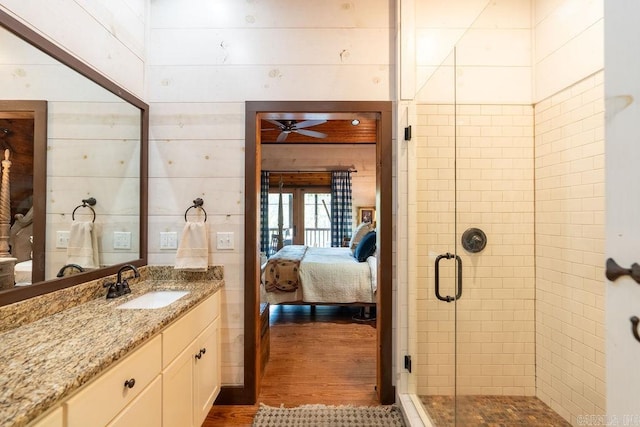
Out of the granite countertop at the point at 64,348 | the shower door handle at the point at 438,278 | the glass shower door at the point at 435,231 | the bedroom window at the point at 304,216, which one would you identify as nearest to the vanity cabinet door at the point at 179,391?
the granite countertop at the point at 64,348

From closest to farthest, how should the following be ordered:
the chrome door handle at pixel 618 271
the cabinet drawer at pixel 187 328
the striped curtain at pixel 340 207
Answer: the chrome door handle at pixel 618 271, the cabinet drawer at pixel 187 328, the striped curtain at pixel 340 207

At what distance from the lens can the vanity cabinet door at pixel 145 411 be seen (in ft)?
2.99

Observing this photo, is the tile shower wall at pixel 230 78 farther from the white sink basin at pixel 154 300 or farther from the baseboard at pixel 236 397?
the baseboard at pixel 236 397

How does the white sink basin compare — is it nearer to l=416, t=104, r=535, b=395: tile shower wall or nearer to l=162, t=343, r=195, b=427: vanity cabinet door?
l=162, t=343, r=195, b=427: vanity cabinet door

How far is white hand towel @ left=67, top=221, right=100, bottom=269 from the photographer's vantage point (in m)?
1.36

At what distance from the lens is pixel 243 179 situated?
74.6 inches

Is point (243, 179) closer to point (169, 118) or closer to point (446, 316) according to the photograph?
point (169, 118)

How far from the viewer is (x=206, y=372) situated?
160cm

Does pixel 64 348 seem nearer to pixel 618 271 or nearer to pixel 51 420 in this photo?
pixel 51 420

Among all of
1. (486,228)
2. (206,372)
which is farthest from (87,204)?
(486,228)

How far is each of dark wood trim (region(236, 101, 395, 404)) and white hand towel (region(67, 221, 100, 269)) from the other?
0.82m

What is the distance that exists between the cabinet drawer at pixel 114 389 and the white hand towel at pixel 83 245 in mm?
686

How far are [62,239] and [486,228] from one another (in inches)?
94.8

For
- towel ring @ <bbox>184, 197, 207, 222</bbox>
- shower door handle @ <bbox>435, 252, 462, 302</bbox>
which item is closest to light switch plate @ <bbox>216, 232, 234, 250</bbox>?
towel ring @ <bbox>184, 197, 207, 222</bbox>
